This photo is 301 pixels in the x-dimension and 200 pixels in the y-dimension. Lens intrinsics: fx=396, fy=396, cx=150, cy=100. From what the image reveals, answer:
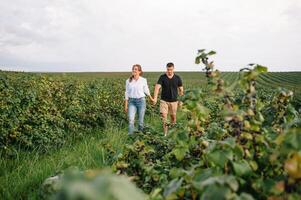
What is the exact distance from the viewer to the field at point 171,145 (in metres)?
2.00

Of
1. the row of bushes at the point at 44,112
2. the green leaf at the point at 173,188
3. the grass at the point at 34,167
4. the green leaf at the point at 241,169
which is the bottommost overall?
the grass at the point at 34,167

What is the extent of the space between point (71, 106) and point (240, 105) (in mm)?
7360

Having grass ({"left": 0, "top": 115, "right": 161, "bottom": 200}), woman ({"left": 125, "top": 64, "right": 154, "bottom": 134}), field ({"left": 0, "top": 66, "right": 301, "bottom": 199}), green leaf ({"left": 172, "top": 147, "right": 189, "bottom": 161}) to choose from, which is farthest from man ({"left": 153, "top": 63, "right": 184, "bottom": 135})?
green leaf ({"left": 172, "top": 147, "right": 189, "bottom": 161})

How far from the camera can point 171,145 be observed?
4738mm

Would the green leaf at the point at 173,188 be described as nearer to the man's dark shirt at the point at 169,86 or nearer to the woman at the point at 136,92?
the woman at the point at 136,92

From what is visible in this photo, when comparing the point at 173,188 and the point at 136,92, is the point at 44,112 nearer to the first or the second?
the point at 136,92

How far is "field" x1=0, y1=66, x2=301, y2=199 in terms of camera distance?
6.57 feet

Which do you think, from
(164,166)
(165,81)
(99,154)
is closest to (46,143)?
(99,154)

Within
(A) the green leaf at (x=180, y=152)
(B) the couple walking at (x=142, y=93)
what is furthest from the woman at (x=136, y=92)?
(A) the green leaf at (x=180, y=152)

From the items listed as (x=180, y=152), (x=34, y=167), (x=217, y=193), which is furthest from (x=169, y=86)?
(x=217, y=193)

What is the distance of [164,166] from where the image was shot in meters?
3.67

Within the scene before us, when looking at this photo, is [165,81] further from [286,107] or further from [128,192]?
[128,192]

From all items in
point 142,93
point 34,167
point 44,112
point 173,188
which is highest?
point 173,188

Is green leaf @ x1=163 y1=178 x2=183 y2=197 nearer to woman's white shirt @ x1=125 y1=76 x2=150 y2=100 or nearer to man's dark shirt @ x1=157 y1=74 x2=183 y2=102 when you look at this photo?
woman's white shirt @ x1=125 y1=76 x2=150 y2=100
